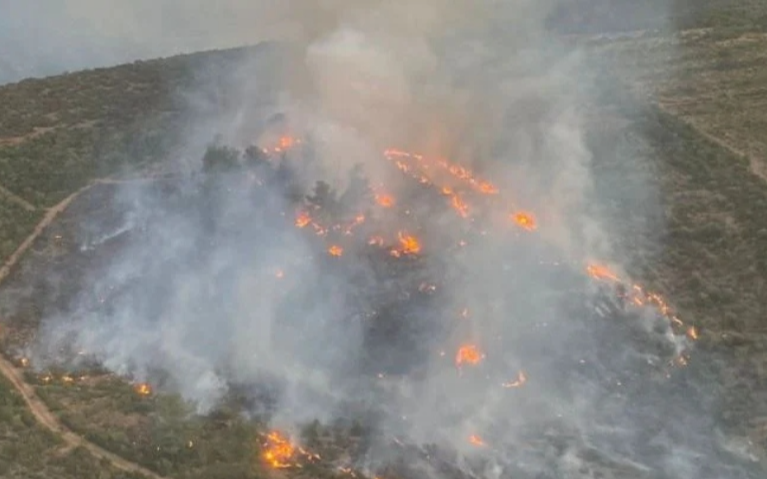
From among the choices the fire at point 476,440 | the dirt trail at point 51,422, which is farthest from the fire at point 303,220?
the fire at point 476,440

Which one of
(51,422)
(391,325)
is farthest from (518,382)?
(51,422)

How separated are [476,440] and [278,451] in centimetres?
610

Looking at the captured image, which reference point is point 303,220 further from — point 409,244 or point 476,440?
point 476,440

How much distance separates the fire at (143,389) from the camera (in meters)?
32.0

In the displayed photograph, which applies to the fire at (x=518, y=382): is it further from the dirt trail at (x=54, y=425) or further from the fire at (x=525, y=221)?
the dirt trail at (x=54, y=425)

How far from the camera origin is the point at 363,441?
99.0 ft

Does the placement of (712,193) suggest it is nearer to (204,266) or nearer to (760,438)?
→ (760,438)

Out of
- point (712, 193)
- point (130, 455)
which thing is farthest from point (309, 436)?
point (712, 193)

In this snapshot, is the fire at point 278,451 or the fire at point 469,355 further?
the fire at point 469,355

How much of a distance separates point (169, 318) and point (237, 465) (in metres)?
9.49

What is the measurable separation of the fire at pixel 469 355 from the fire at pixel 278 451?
7122 millimetres

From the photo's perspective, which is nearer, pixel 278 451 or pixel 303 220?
pixel 278 451

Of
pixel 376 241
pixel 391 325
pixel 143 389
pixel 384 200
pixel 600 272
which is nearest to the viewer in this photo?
pixel 143 389

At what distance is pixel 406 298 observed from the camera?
36781 millimetres
